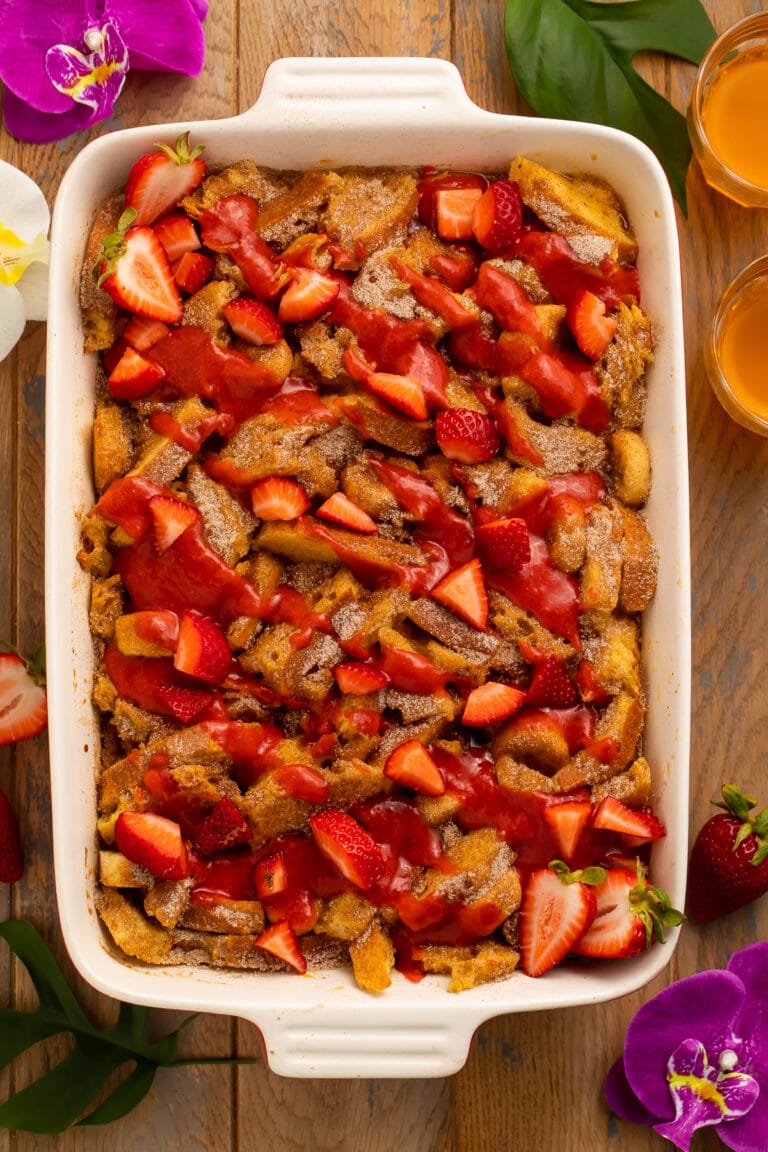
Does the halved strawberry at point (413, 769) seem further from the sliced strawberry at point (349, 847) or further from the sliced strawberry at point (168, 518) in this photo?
the sliced strawberry at point (168, 518)

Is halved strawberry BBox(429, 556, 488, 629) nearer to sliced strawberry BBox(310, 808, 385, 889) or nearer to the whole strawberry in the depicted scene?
sliced strawberry BBox(310, 808, 385, 889)

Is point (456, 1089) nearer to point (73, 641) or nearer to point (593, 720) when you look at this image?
point (593, 720)

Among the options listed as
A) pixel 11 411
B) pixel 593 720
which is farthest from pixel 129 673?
pixel 593 720

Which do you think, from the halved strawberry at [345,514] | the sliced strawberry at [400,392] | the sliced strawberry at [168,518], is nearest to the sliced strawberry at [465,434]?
the sliced strawberry at [400,392]

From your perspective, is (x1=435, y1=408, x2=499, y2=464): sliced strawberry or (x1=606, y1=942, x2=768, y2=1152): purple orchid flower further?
(x1=606, y1=942, x2=768, y2=1152): purple orchid flower

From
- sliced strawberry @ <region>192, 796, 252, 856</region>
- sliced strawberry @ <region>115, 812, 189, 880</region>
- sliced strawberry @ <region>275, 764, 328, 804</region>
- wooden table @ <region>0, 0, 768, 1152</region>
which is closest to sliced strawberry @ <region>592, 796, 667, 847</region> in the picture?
wooden table @ <region>0, 0, 768, 1152</region>

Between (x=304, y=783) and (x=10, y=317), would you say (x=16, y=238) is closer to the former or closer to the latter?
(x=10, y=317)
